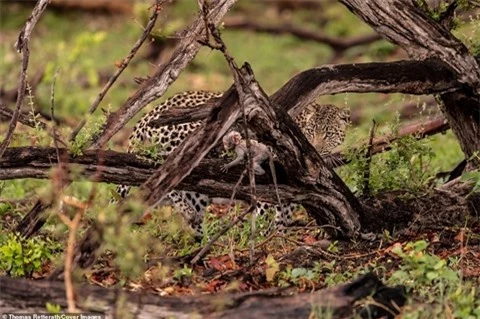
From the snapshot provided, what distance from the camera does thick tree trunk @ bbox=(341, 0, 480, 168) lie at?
22.7 ft

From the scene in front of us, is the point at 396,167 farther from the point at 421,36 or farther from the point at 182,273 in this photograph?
the point at 182,273

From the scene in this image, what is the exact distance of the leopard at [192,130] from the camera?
807cm

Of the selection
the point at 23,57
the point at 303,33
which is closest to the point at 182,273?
the point at 23,57

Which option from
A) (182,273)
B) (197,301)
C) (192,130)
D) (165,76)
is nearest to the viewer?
(197,301)

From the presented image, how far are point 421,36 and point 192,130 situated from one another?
1.99 metres

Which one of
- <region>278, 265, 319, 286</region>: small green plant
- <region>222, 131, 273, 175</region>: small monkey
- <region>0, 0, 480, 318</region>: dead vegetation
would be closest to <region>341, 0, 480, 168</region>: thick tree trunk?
<region>0, 0, 480, 318</region>: dead vegetation

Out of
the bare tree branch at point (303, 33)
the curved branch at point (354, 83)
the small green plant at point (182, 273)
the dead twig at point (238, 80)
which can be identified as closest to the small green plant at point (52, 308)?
the small green plant at point (182, 273)

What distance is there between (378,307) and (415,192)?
7.46 ft

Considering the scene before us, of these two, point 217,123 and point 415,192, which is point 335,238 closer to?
point 415,192

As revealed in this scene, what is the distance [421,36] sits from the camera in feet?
23.2

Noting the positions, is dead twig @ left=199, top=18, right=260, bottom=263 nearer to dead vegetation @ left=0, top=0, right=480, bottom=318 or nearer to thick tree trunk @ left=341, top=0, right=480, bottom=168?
dead vegetation @ left=0, top=0, right=480, bottom=318

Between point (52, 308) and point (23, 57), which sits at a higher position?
point (23, 57)

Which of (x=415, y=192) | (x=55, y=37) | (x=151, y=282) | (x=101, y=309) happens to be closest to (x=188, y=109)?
(x=151, y=282)

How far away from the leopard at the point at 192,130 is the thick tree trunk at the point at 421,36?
1294mm
